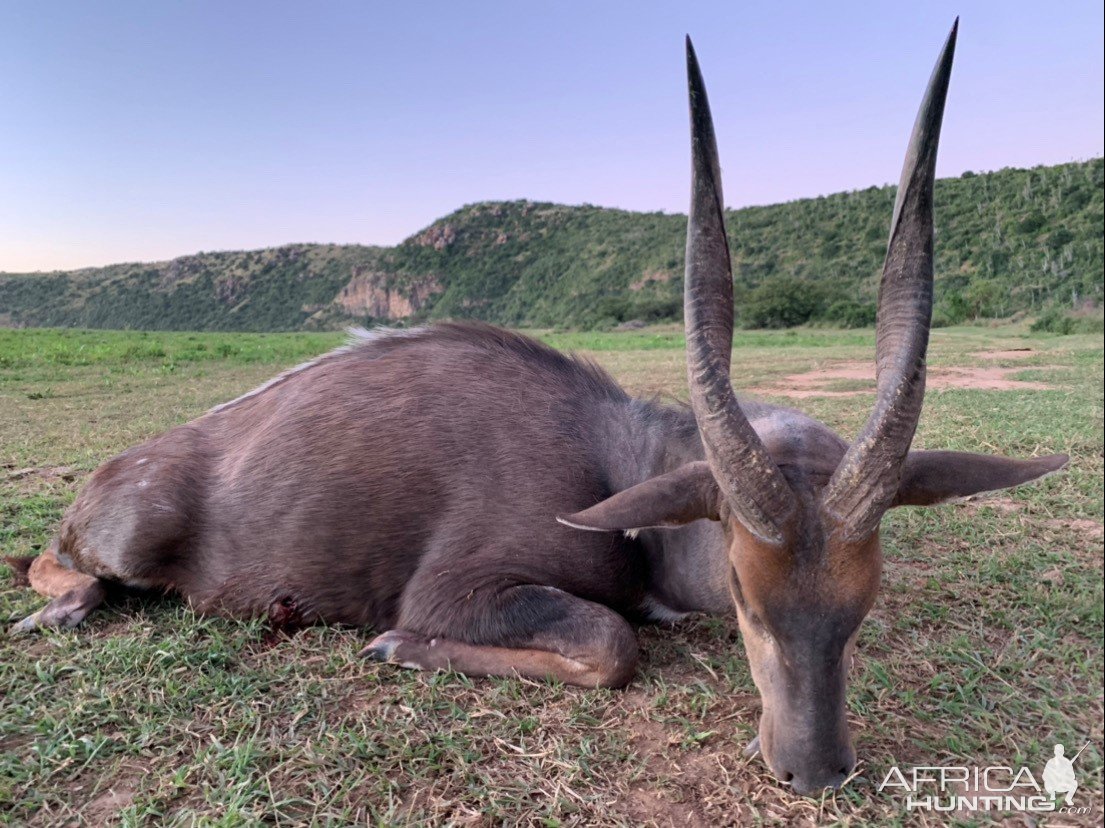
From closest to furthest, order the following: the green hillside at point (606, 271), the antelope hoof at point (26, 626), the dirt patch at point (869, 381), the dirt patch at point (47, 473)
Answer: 1. the antelope hoof at point (26, 626)
2. the dirt patch at point (47, 473)
3. the dirt patch at point (869, 381)
4. the green hillside at point (606, 271)

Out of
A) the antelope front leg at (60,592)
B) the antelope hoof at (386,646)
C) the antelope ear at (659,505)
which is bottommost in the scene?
the antelope hoof at (386,646)

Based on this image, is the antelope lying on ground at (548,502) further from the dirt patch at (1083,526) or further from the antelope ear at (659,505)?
the dirt patch at (1083,526)

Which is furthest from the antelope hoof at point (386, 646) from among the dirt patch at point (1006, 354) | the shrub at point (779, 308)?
the shrub at point (779, 308)

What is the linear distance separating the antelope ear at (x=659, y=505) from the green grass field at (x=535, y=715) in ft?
2.76

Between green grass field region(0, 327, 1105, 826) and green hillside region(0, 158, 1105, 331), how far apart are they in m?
6.10

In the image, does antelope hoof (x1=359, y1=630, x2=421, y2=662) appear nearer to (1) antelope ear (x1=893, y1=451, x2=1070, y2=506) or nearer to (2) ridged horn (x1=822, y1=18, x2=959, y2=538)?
(2) ridged horn (x1=822, y1=18, x2=959, y2=538)

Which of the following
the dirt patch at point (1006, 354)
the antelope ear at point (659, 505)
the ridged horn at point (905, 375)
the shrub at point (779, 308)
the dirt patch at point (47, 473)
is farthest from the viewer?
the shrub at point (779, 308)

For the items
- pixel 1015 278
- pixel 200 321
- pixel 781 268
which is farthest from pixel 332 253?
pixel 1015 278

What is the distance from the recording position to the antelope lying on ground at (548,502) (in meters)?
2.24

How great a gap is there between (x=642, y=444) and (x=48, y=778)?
2743 millimetres

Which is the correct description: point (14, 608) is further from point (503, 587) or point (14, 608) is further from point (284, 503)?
point (503, 587)

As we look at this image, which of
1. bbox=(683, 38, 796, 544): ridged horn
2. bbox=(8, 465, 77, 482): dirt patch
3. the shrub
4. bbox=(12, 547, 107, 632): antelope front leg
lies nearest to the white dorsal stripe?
bbox=(12, 547, 107, 632): antelope front leg

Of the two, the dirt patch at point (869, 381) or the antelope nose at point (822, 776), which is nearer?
the antelope nose at point (822, 776)

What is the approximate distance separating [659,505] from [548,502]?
0.95 m
